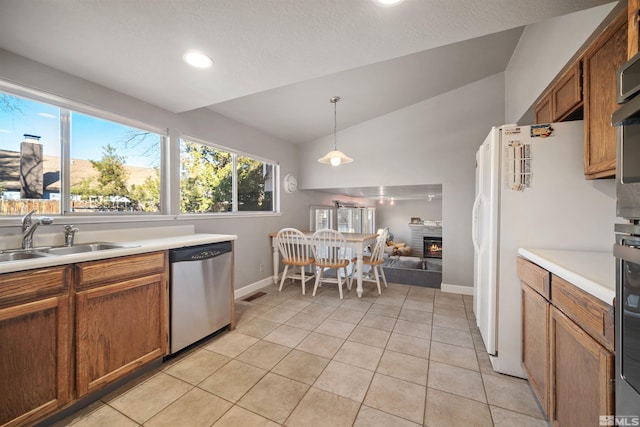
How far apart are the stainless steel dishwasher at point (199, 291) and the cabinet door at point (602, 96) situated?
2652 millimetres

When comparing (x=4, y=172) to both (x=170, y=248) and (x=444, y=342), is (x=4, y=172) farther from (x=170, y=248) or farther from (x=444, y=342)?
(x=444, y=342)

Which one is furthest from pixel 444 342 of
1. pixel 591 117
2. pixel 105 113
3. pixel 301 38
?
pixel 105 113

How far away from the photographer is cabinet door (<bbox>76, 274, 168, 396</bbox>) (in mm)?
1430

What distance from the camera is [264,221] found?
3830 mm

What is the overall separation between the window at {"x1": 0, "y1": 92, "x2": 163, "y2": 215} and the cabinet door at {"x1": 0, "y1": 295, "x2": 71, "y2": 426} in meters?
0.88

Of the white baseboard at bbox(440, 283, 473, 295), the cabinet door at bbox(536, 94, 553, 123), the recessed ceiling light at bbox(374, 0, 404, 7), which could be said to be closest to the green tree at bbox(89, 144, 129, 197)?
the recessed ceiling light at bbox(374, 0, 404, 7)

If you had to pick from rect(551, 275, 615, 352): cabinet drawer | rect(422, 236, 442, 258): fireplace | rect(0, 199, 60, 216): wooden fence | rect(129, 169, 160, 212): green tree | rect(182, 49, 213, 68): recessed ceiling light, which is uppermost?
rect(182, 49, 213, 68): recessed ceiling light

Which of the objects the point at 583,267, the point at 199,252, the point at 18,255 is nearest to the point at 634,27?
the point at 583,267

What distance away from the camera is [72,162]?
6.35 ft

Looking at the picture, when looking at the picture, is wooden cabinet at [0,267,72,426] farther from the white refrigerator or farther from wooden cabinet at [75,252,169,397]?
the white refrigerator

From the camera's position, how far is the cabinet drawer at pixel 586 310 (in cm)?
85

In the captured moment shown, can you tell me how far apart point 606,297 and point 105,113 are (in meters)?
3.21

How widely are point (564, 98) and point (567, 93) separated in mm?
50

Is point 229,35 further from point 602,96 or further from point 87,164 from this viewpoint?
point 602,96
